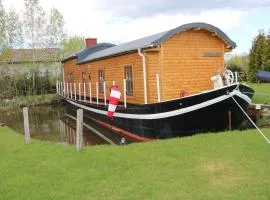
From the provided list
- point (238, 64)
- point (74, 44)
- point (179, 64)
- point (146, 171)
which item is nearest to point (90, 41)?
point (238, 64)

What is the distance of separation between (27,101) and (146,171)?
26751 millimetres

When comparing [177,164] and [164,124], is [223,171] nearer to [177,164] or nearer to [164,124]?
[177,164]

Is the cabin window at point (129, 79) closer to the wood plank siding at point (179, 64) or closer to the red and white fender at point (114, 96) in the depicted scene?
the wood plank siding at point (179, 64)

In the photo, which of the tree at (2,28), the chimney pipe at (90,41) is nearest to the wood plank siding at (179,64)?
the chimney pipe at (90,41)

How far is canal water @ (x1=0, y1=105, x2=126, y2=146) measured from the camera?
53.0ft

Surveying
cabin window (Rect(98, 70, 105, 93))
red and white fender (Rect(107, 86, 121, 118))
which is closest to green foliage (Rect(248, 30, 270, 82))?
cabin window (Rect(98, 70, 105, 93))

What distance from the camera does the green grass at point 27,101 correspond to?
30611 millimetres

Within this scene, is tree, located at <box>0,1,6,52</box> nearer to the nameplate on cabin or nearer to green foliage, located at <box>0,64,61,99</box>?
green foliage, located at <box>0,64,61,99</box>

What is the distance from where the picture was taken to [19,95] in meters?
35.0

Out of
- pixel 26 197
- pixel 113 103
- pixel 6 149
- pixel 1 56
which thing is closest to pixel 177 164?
pixel 26 197

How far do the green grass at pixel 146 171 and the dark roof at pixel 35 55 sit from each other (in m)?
31.5

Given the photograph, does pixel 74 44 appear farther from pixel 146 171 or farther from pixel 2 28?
pixel 146 171

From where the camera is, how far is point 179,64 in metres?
14.6

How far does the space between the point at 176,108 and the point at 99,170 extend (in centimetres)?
553
